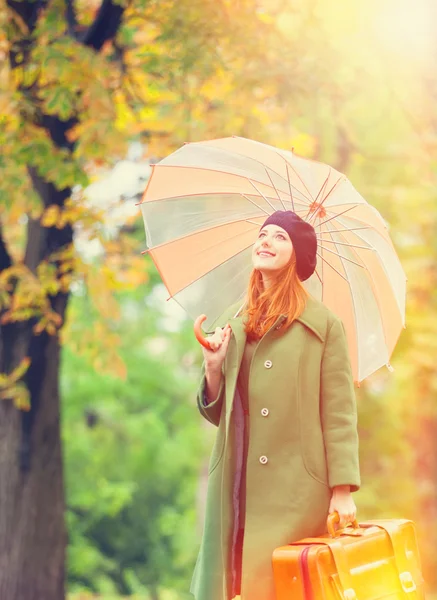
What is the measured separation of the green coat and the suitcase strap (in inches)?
6.5

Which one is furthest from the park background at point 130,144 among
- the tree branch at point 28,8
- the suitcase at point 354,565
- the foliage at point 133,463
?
the foliage at point 133,463

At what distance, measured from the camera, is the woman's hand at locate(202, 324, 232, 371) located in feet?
10.7

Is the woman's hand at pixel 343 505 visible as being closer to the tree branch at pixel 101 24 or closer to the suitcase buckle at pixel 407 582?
the suitcase buckle at pixel 407 582

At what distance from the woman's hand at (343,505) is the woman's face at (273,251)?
839 mm

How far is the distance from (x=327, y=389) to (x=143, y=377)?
14298mm

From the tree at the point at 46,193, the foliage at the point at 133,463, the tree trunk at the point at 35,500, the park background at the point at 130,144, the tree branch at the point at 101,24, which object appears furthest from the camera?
the foliage at the point at 133,463

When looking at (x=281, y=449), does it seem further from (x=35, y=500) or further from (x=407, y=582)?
(x=35, y=500)

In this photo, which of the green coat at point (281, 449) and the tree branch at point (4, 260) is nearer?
the green coat at point (281, 449)

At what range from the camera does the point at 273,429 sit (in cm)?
324

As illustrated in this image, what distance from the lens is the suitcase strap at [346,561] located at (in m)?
2.92

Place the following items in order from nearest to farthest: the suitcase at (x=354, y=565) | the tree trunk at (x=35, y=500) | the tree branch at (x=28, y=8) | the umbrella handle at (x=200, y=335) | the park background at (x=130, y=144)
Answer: the suitcase at (x=354, y=565) < the umbrella handle at (x=200, y=335) < the park background at (x=130, y=144) < the tree branch at (x=28, y=8) < the tree trunk at (x=35, y=500)

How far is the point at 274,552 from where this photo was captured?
300 cm

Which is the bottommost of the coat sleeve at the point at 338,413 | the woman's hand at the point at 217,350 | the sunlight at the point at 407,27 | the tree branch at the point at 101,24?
the coat sleeve at the point at 338,413

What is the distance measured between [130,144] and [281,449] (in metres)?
5.37
